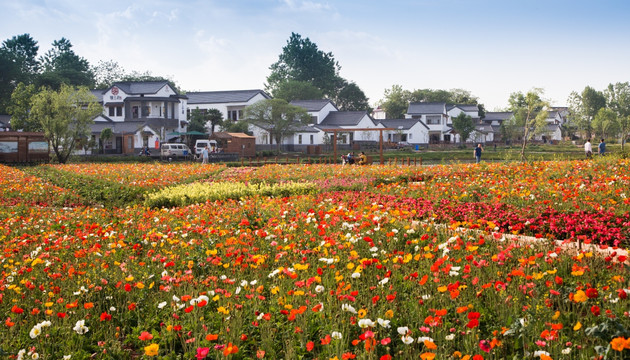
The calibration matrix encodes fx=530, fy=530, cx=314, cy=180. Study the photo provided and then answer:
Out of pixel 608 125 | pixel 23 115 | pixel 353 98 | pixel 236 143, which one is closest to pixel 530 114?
pixel 608 125

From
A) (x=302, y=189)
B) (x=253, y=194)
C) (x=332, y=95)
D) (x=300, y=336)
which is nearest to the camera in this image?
(x=300, y=336)

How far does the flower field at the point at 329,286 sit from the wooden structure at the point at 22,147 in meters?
27.9

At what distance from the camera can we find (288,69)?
9331 centimetres

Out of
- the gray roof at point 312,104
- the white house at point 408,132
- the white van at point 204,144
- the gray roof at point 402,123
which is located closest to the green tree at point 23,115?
the white van at point 204,144

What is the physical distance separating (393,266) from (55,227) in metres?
6.41

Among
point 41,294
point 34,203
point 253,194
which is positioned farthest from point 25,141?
point 41,294

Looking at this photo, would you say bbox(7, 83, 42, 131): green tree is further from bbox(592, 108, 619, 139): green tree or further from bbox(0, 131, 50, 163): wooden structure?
bbox(592, 108, 619, 139): green tree

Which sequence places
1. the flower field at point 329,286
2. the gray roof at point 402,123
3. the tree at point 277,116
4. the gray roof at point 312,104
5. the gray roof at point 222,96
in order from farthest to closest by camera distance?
the gray roof at point 402,123, the gray roof at point 312,104, the gray roof at point 222,96, the tree at point 277,116, the flower field at point 329,286

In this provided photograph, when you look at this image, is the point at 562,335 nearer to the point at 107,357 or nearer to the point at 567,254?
the point at 567,254

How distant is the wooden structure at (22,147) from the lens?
33.4 m

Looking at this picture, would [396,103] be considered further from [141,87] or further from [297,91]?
[141,87]

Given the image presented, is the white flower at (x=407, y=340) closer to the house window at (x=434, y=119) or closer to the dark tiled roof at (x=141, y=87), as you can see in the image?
the dark tiled roof at (x=141, y=87)

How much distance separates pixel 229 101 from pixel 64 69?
28.3 m

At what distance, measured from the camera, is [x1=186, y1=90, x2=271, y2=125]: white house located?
6512cm
